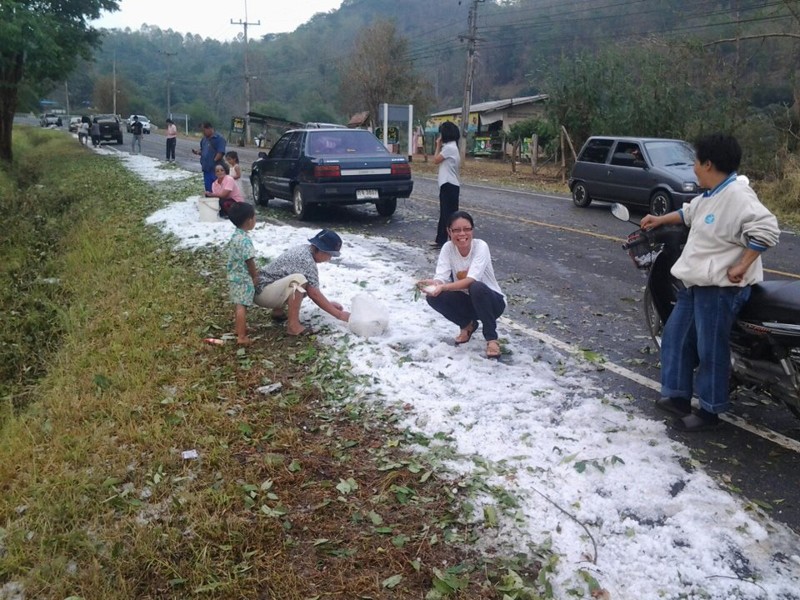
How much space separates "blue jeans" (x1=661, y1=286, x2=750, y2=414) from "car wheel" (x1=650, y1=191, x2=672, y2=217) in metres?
9.77

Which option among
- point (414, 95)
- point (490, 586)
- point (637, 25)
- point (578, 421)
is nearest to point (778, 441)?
point (578, 421)

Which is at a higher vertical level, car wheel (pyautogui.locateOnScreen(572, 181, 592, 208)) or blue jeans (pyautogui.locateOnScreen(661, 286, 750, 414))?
car wheel (pyautogui.locateOnScreen(572, 181, 592, 208))

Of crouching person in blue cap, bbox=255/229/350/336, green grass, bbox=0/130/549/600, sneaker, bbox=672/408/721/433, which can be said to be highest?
crouching person in blue cap, bbox=255/229/350/336

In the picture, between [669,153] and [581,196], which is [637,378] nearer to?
[669,153]

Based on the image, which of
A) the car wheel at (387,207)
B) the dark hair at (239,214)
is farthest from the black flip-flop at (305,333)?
the car wheel at (387,207)

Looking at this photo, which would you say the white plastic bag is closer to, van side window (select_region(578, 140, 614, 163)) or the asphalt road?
the asphalt road

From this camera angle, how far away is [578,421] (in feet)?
14.5

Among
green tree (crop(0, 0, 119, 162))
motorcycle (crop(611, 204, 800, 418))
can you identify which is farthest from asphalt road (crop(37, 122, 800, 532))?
green tree (crop(0, 0, 119, 162))

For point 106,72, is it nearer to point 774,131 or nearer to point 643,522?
point 774,131

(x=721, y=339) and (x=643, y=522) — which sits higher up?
(x=721, y=339)

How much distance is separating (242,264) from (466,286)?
1.93m

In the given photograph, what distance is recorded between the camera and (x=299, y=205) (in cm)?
1266

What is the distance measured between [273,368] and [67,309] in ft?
13.9

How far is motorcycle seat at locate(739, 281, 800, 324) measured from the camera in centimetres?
389
